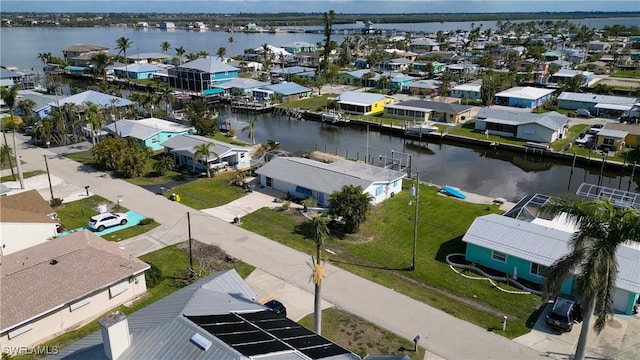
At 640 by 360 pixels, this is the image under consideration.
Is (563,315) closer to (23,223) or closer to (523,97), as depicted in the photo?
(23,223)

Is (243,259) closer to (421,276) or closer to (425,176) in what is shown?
(421,276)

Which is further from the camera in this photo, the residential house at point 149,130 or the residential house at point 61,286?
the residential house at point 149,130

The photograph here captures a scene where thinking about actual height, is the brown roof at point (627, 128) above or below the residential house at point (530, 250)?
above

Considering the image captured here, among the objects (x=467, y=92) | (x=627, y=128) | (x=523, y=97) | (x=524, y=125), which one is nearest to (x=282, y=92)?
(x=467, y=92)

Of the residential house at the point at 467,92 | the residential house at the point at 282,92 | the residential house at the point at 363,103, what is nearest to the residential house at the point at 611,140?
the residential house at the point at 467,92

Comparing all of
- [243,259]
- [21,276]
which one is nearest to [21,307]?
[21,276]

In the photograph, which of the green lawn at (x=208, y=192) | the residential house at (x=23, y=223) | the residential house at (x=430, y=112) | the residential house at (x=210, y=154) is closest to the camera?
the residential house at (x=23, y=223)

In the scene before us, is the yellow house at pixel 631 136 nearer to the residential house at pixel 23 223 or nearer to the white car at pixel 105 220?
the white car at pixel 105 220

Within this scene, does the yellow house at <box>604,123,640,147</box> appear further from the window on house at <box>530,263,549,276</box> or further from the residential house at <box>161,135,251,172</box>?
the residential house at <box>161,135,251,172</box>
